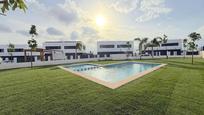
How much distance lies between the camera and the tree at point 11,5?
1562 mm

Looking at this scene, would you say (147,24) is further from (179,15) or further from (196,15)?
(196,15)

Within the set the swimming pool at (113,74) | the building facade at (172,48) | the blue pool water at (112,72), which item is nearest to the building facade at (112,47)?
the building facade at (172,48)

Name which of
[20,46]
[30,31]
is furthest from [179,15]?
[20,46]

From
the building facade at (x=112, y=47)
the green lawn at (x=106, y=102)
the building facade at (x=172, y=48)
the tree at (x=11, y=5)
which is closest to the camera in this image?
the tree at (x=11, y=5)

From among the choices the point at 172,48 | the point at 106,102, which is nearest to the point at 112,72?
the point at 106,102

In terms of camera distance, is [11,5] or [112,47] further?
[112,47]

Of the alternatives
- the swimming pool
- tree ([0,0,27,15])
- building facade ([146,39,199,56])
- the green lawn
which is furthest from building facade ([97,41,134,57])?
tree ([0,0,27,15])

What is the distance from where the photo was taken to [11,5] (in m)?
1.60

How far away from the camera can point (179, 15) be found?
1672 cm

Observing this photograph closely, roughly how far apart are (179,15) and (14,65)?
21.1m

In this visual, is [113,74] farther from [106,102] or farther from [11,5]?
[11,5]

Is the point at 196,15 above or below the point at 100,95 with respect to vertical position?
above

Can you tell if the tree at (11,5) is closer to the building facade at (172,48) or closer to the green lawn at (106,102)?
the green lawn at (106,102)

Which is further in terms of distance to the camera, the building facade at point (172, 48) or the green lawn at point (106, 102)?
the building facade at point (172, 48)
